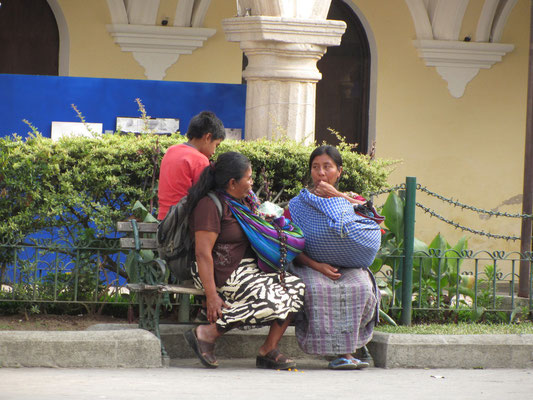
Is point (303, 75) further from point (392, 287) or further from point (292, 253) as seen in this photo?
point (292, 253)

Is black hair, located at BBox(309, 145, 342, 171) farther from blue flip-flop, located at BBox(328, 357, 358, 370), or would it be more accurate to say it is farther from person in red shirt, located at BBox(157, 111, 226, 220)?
blue flip-flop, located at BBox(328, 357, 358, 370)

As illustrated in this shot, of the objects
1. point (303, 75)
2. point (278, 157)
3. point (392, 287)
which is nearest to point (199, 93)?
point (303, 75)

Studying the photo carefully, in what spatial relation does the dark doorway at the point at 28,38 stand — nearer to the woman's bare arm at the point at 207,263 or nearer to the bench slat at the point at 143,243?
the bench slat at the point at 143,243

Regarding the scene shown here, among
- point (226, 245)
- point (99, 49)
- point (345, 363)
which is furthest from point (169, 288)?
point (99, 49)

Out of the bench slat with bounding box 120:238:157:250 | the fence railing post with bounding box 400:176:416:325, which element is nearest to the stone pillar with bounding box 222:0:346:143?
the fence railing post with bounding box 400:176:416:325

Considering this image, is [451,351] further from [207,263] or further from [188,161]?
[188,161]

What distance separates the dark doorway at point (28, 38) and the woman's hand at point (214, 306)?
19.4 ft

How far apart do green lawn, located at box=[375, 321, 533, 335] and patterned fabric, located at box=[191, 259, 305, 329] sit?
3.48ft

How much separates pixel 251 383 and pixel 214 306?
572mm

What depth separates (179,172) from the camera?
20.5 ft

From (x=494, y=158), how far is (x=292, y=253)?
6662mm

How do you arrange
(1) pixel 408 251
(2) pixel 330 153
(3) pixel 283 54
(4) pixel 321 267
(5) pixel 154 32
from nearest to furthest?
(4) pixel 321 267 < (2) pixel 330 153 < (1) pixel 408 251 < (3) pixel 283 54 < (5) pixel 154 32

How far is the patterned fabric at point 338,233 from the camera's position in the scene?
20.3 ft

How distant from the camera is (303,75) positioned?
8.66 meters
